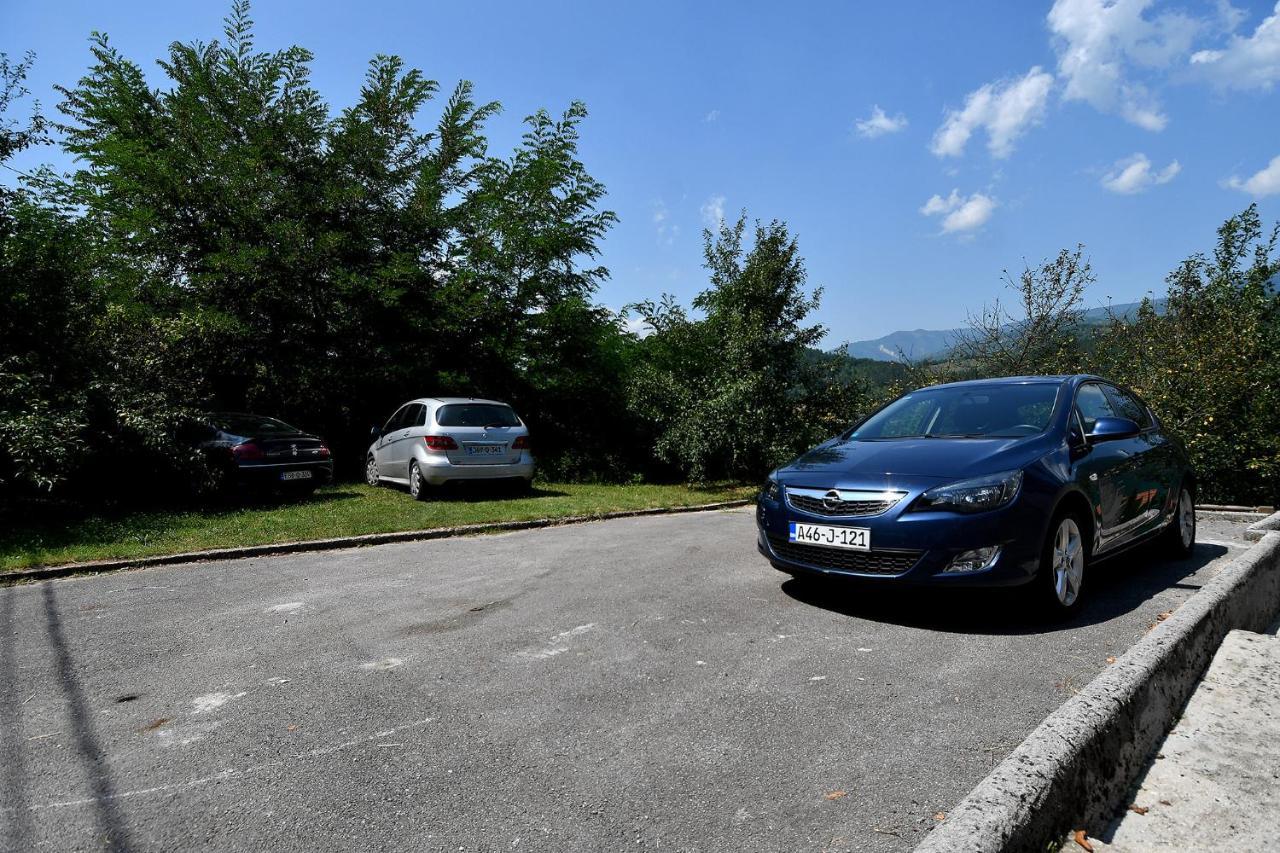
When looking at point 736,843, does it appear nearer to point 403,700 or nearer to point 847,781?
point 847,781

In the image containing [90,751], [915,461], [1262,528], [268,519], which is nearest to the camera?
[90,751]

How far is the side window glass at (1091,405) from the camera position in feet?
18.2

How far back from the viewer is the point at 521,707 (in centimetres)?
345

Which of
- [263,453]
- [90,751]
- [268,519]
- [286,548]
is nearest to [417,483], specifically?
[263,453]

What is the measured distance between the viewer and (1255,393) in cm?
1225

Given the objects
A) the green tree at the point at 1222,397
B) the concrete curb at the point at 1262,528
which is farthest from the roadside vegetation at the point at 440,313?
the concrete curb at the point at 1262,528

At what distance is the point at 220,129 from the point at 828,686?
1591cm

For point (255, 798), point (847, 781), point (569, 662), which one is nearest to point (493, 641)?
point (569, 662)

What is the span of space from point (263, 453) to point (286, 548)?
12.6ft

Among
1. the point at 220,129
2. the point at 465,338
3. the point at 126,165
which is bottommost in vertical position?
the point at 465,338

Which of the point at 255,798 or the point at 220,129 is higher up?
the point at 220,129

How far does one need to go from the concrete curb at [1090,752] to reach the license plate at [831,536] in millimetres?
1568

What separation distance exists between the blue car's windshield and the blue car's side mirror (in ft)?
1.00

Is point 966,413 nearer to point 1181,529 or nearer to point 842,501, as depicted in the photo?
point 842,501
